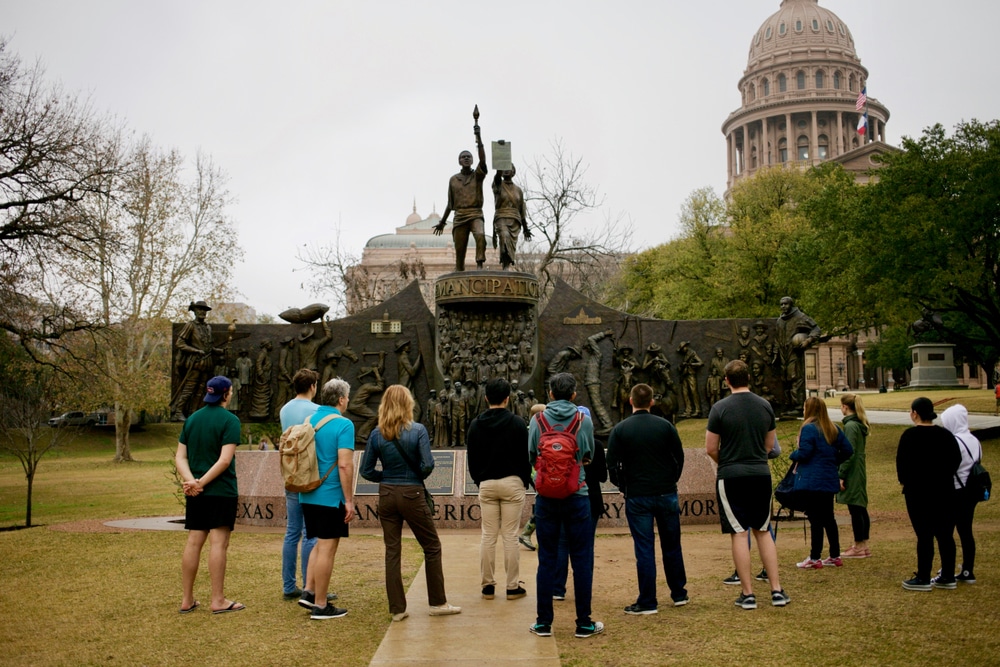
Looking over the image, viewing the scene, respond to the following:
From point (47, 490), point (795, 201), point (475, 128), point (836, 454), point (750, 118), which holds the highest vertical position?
point (750, 118)

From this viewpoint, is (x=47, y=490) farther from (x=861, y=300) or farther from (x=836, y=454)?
(x=861, y=300)

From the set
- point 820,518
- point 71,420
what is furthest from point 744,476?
point 71,420

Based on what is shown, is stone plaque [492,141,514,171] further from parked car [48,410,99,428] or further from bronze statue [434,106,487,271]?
parked car [48,410,99,428]

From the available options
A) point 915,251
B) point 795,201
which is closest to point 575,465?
point 915,251

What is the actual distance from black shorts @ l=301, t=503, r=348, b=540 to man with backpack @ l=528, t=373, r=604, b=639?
1.69 meters

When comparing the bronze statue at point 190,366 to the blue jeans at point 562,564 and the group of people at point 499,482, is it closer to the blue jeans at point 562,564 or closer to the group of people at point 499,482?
the group of people at point 499,482

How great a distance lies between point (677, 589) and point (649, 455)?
1.29 m

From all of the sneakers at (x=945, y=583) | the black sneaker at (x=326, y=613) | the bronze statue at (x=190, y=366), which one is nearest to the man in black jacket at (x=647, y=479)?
the black sneaker at (x=326, y=613)

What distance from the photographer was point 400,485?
728 centimetres

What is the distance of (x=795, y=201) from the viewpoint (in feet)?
162

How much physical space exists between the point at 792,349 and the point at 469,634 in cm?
1197

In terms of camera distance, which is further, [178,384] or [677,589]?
[178,384]

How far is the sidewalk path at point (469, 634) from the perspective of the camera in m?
6.12

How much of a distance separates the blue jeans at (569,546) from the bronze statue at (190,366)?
37.4 feet
